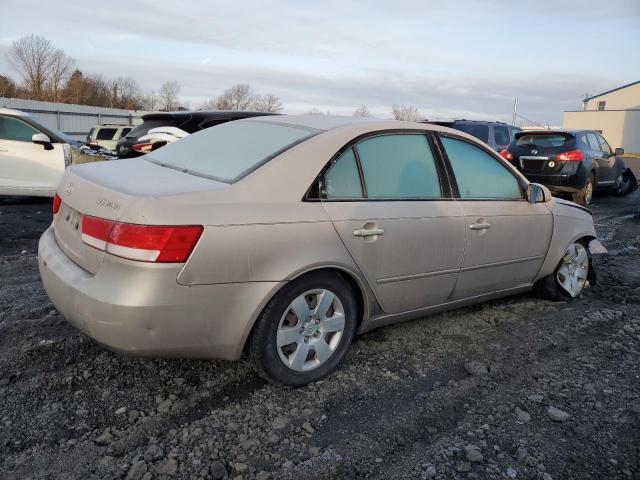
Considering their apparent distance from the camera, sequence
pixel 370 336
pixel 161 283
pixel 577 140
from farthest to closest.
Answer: pixel 577 140, pixel 370 336, pixel 161 283

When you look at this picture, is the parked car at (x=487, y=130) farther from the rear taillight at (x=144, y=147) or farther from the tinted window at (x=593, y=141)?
the rear taillight at (x=144, y=147)

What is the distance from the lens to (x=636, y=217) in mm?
9938

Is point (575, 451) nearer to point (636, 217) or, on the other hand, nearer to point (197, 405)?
point (197, 405)

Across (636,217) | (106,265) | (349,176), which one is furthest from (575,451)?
(636,217)

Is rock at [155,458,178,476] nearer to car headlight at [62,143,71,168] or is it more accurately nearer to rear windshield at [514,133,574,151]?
car headlight at [62,143,71,168]

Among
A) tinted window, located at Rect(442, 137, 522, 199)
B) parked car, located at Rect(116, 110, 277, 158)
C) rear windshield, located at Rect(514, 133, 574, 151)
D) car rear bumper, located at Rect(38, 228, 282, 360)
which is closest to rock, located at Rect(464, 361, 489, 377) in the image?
tinted window, located at Rect(442, 137, 522, 199)

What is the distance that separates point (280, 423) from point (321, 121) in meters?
1.98

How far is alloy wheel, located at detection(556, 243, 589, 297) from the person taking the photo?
Result: 4812mm

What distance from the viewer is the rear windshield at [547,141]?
445 inches

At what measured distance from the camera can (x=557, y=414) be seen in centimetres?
294

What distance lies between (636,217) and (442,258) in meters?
→ 8.01

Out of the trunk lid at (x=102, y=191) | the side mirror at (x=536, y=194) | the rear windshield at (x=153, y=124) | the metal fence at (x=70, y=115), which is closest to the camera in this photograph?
the trunk lid at (x=102, y=191)

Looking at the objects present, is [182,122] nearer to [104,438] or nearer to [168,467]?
[104,438]

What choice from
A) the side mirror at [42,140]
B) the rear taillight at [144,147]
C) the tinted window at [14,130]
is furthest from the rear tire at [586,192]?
the tinted window at [14,130]
